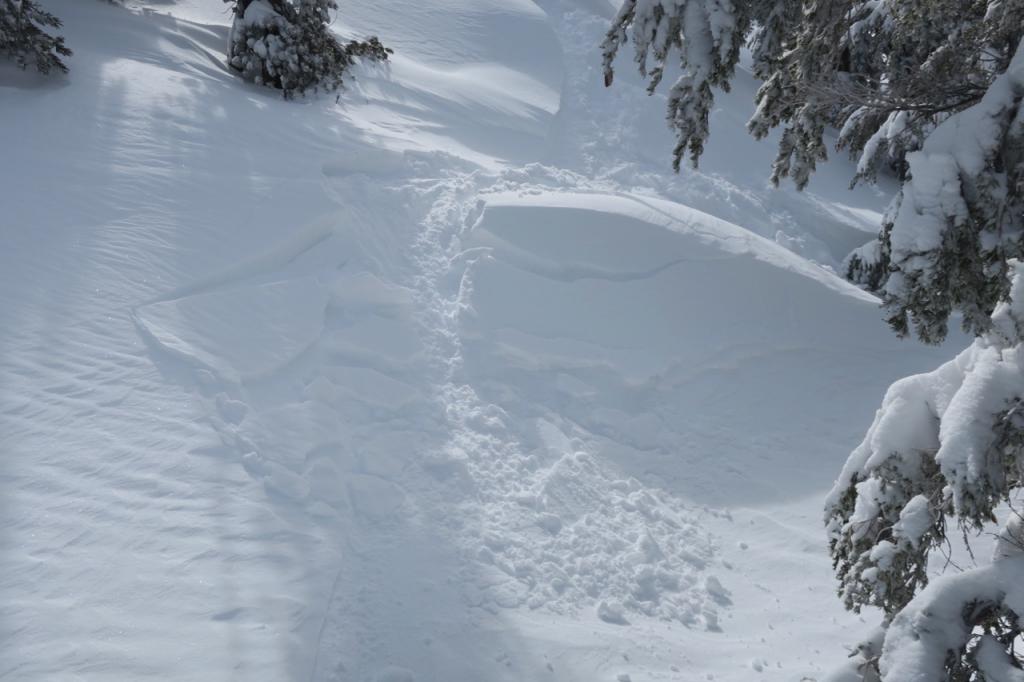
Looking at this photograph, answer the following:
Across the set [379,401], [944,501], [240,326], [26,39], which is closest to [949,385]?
[944,501]

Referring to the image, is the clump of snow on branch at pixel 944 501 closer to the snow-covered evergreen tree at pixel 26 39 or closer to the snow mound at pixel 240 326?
the snow mound at pixel 240 326

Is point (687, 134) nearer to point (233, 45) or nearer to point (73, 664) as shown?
point (73, 664)

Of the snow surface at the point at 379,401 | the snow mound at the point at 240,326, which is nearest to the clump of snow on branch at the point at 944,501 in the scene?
the snow surface at the point at 379,401

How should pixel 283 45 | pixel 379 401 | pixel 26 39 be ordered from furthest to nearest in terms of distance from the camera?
pixel 283 45 → pixel 26 39 → pixel 379 401

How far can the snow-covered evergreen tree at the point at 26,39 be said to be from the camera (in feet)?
25.6

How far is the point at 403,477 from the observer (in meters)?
5.41

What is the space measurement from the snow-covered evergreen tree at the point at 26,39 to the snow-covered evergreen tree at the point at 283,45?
2178mm

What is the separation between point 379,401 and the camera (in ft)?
19.6

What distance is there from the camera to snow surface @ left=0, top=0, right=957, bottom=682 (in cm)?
414

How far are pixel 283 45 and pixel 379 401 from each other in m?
6.14

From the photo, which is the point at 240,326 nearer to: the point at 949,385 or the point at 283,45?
the point at 949,385

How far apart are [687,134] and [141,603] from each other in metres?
4.27

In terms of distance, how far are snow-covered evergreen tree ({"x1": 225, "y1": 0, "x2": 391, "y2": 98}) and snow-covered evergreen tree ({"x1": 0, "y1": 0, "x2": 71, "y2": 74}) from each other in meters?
2.18

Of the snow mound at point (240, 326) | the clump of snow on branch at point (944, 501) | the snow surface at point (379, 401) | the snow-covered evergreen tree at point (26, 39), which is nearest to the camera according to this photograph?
the clump of snow on branch at point (944, 501)
